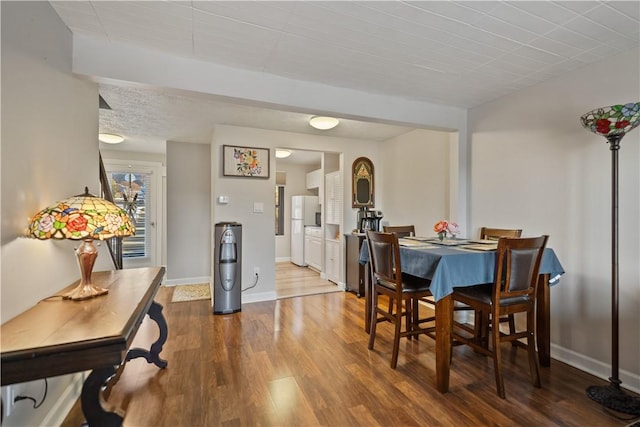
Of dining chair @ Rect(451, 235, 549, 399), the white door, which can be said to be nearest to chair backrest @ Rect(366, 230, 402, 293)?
dining chair @ Rect(451, 235, 549, 399)

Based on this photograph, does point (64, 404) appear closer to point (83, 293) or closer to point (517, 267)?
point (83, 293)

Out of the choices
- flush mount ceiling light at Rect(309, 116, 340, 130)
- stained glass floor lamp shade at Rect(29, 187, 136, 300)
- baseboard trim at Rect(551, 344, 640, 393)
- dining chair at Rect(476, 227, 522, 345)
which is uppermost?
flush mount ceiling light at Rect(309, 116, 340, 130)

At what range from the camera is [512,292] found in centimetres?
191

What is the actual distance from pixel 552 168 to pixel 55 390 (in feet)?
11.9

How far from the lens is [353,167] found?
4.53 m

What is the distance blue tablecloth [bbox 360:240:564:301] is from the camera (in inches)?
73.5

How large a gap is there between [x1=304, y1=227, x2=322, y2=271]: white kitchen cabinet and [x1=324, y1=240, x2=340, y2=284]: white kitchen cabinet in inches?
15.8

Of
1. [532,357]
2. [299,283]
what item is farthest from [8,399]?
[299,283]

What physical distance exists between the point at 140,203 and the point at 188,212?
1.26m

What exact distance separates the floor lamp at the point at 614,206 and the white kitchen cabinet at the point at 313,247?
12.9ft

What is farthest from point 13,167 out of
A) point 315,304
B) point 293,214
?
point 293,214

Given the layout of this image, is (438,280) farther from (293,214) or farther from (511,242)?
(293,214)

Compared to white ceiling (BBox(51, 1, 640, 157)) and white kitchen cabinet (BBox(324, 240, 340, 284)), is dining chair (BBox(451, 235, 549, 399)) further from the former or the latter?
white kitchen cabinet (BBox(324, 240, 340, 284))

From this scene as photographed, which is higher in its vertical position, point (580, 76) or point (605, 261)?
point (580, 76)
